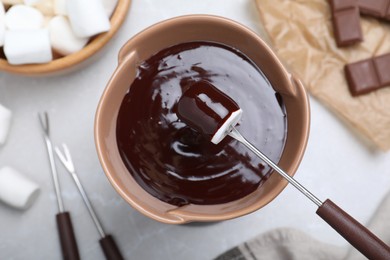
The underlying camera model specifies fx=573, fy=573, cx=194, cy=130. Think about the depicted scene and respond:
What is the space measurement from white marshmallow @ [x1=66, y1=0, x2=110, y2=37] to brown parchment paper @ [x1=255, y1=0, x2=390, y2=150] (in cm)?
31

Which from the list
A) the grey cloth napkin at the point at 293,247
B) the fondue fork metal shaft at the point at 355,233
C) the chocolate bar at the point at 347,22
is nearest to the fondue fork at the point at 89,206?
the grey cloth napkin at the point at 293,247

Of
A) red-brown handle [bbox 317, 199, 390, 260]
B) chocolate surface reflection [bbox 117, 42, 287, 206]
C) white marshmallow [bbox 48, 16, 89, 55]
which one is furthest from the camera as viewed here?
white marshmallow [bbox 48, 16, 89, 55]

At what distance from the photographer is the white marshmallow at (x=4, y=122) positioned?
1.08m

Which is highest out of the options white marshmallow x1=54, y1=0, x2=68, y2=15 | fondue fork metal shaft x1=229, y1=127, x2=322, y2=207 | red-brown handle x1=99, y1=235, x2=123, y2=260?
white marshmallow x1=54, y1=0, x2=68, y2=15

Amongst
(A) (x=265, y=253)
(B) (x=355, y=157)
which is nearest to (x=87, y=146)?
(A) (x=265, y=253)

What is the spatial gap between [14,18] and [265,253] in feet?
2.09

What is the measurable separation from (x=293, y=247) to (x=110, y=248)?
0.34 meters

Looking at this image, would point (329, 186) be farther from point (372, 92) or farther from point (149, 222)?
point (149, 222)

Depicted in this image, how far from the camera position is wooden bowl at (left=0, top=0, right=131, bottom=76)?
100 cm

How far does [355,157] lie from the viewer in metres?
1.12

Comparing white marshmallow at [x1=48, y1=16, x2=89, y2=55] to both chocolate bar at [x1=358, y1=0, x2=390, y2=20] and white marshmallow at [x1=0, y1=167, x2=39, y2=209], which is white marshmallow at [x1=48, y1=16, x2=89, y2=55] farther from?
chocolate bar at [x1=358, y1=0, x2=390, y2=20]

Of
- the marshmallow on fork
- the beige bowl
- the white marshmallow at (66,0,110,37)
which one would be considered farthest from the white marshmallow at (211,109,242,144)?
the white marshmallow at (66,0,110,37)

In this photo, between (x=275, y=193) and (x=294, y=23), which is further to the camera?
(x=294, y=23)

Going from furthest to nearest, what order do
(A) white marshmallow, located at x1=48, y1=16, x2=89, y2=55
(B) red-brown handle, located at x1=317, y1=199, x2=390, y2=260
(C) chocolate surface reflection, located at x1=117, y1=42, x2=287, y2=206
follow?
1. (A) white marshmallow, located at x1=48, y1=16, x2=89, y2=55
2. (C) chocolate surface reflection, located at x1=117, y1=42, x2=287, y2=206
3. (B) red-brown handle, located at x1=317, y1=199, x2=390, y2=260
